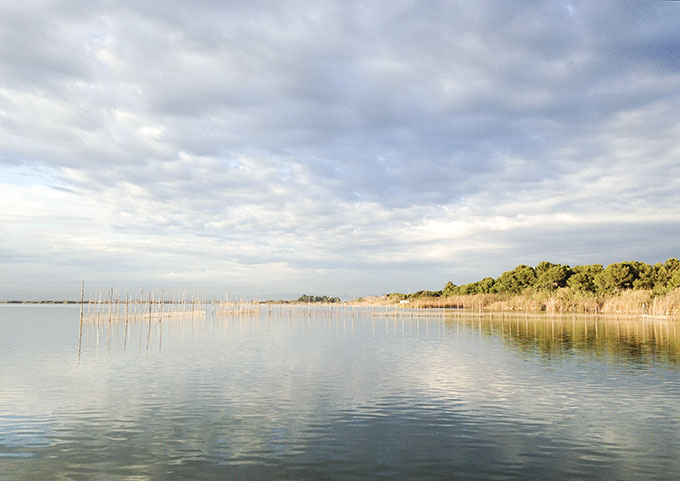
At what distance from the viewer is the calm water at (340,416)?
410 inches

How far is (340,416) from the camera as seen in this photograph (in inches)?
572

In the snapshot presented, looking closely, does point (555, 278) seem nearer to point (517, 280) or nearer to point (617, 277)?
point (517, 280)

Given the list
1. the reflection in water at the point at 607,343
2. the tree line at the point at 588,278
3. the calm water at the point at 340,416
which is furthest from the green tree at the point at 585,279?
the calm water at the point at 340,416

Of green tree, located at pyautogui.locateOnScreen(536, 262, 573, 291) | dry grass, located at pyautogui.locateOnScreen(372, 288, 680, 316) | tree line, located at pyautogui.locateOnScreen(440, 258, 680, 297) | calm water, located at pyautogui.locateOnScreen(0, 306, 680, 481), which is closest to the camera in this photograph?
calm water, located at pyautogui.locateOnScreen(0, 306, 680, 481)

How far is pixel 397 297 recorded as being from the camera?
169m

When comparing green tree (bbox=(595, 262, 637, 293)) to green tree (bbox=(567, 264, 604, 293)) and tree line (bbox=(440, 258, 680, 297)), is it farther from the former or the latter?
green tree (bbox=(567, 264, 604, 293))

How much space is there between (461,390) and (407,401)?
292cm

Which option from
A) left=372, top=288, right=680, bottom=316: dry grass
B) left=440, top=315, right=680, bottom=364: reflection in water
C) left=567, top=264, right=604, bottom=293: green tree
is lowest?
left=440, top=315, right=680, bottom=364: reflection in water

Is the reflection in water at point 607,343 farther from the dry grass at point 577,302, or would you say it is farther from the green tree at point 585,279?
the green tree at point 585,279

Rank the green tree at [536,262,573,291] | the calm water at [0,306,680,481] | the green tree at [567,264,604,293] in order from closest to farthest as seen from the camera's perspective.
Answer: the calm water at [0,306,680,481] → the green tree at [567,264,604,293] → the green tree at [536,262,573,291]

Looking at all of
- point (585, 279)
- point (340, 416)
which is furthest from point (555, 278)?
point (340, 416)

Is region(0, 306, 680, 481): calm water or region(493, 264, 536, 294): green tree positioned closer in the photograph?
region(0, 306, 680, 481): calm water

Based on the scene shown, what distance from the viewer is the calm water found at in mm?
10406

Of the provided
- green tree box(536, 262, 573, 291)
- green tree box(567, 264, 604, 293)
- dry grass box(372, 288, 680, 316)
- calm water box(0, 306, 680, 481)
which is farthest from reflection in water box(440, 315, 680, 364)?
green tree box(536, 262, 573, 291)
